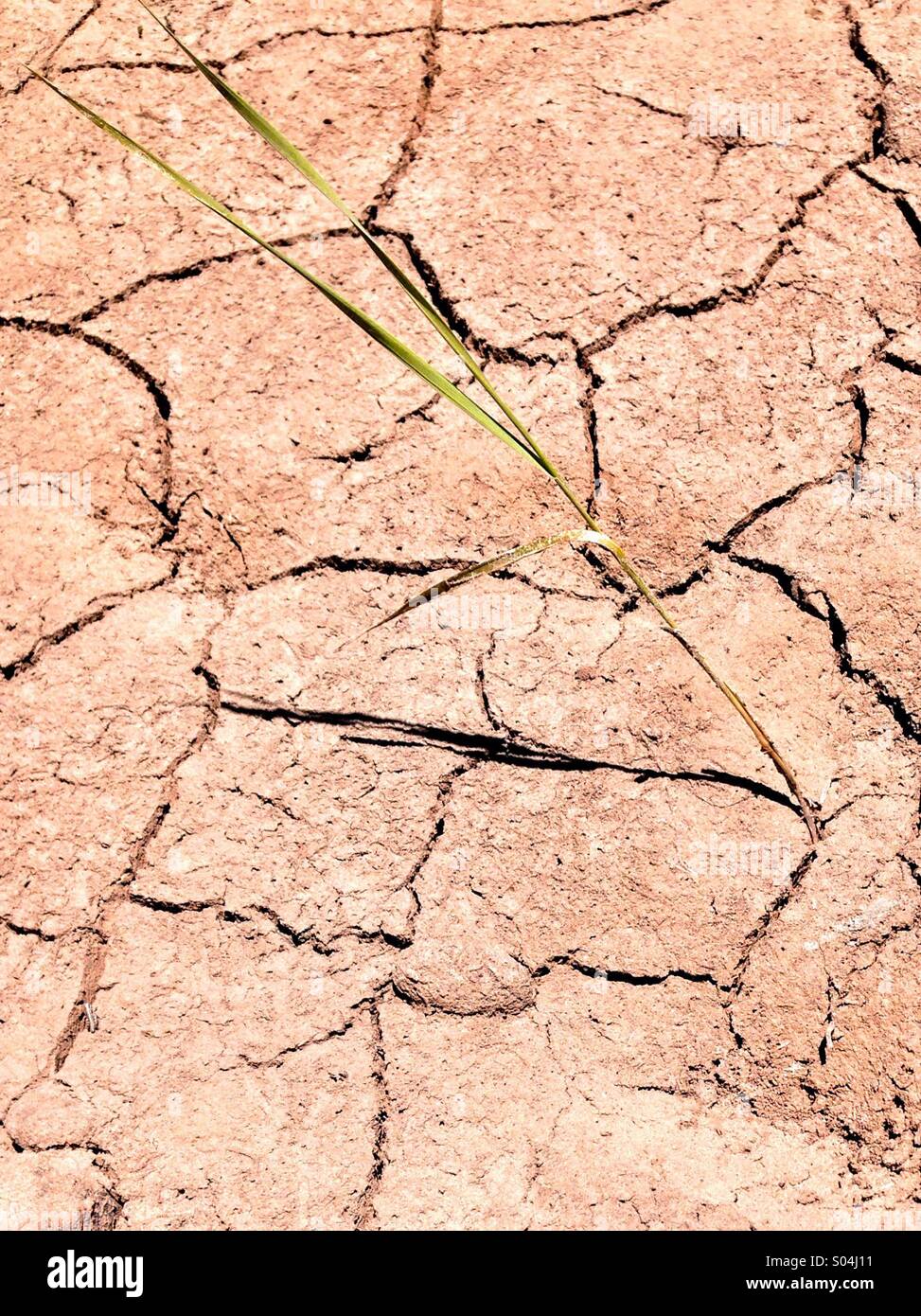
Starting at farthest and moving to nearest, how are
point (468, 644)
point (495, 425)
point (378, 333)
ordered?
point (468, 644)
point (495, 425)
point (378, 333)

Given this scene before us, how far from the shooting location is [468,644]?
1.86 m

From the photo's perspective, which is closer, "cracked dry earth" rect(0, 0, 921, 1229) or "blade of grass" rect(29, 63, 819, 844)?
"blade of grass" rect(29, 63, 819, 844)

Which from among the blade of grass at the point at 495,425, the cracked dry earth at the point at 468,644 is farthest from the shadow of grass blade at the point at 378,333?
the cracked dry earth at the point at 468,644

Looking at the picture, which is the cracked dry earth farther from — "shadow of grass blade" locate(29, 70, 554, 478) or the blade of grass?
"shadow of grass blade" locate(29, 70, 554, 478)

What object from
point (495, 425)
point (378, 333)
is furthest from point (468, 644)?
point (378, 333)

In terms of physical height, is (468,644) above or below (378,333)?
below

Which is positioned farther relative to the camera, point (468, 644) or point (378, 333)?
point (468, 644)

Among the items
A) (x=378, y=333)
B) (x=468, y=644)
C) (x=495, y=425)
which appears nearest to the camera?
(x=378, y=333)

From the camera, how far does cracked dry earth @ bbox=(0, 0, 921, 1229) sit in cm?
163

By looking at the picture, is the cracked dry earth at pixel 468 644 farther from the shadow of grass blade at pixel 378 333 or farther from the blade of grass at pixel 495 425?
the shadow of grass blade at pixel 378 333

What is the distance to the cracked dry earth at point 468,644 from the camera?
1632 mm

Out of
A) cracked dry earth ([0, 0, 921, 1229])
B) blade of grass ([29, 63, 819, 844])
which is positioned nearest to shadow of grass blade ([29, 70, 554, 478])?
blade of grass ([29, 63, 819, 844])

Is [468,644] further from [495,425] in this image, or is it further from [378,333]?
[378,333]
